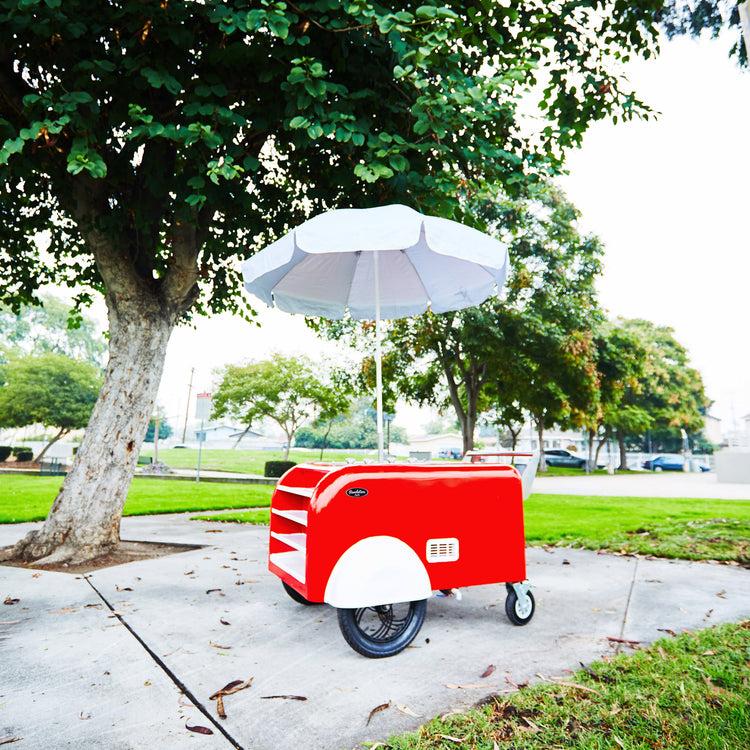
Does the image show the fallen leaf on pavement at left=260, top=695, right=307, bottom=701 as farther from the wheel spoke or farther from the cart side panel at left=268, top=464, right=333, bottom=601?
the cart side panel at left=268, top=464, right=333, bottom=601

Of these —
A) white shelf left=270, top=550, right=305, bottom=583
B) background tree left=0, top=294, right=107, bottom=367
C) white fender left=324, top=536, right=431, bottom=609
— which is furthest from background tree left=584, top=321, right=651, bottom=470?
background tree left=0, top=294, right=107, bottom=367

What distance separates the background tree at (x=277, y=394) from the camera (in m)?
26.4

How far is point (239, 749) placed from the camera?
222 centimetres

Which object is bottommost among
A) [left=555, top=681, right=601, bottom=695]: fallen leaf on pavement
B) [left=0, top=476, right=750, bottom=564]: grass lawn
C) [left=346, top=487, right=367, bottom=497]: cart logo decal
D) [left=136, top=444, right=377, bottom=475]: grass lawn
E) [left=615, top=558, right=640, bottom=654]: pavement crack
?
[left=136, top=444, right=377, bottom=475]: grass lawn

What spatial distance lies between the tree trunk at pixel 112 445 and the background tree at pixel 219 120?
15 millimetres

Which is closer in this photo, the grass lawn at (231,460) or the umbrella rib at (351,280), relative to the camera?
the umbrella rib at (351,280)

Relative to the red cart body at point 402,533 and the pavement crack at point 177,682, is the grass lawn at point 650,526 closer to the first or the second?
the red cart body at point 402,533

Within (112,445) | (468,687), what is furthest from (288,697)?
(112,445)

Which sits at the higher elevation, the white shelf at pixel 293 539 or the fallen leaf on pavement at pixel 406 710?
the white shelf at pixel 293 539

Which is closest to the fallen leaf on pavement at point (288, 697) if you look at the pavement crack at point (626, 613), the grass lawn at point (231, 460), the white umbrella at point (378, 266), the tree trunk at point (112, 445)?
the white umbrella at point (378, 266)

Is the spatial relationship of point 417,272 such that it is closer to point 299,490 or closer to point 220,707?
point 299,490

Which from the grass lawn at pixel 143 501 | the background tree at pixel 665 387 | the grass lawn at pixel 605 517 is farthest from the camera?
the background tree at pixel 665 387

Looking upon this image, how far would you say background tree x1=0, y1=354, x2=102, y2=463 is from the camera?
2973 centimetres

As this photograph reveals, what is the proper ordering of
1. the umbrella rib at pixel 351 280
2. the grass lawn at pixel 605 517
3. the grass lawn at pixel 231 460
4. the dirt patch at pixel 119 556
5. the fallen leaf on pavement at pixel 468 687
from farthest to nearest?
1. the grass lawn at pixel 231 460
2. the grass lawn at pixel 605 517
3. the dirt patch at pixel 119 556
4. the umbrella rib at pixel 351 280
5. the fallen leaf on pavement at pixel 468 687
